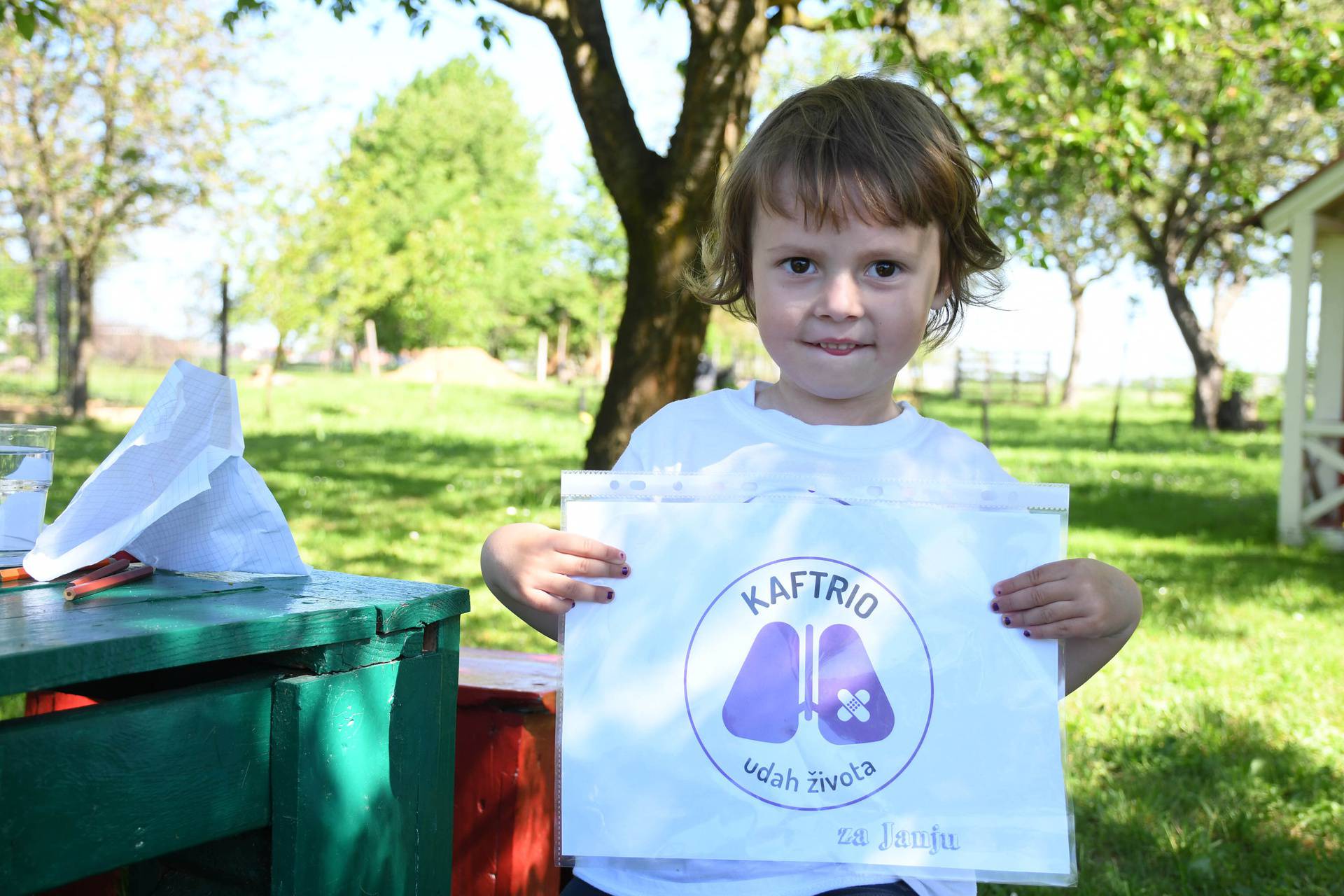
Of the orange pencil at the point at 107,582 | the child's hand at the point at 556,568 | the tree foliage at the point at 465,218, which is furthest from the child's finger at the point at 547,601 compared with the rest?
the tree foliage at the point at 465,218

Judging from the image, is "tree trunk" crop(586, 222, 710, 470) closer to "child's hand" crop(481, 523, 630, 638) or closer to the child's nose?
the child's nose

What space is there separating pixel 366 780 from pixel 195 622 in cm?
33

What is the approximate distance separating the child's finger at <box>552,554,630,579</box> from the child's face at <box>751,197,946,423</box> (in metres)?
0.48

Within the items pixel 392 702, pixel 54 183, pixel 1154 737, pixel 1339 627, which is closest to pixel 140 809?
pixel 392 702

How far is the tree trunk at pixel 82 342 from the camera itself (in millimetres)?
15844

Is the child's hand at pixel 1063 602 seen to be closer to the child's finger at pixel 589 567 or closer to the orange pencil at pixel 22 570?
the child's finger at pixel 589 567

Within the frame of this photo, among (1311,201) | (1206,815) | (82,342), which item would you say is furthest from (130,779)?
(82,342)

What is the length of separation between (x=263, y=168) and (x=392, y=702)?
1810 centimetres

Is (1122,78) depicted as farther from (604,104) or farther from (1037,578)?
(1037,578)

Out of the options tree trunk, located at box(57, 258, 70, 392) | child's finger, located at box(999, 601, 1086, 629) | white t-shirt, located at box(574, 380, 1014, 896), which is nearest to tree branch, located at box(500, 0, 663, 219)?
white t-shirt, located at box(574, 380, 1014, 896)

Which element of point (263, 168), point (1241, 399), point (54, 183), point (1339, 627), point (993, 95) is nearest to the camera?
point (1339, 627)

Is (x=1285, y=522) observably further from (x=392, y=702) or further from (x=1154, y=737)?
(x=392, y=702)

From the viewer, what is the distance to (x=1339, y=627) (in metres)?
5.74

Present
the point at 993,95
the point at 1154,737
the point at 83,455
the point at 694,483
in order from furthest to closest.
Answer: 1. the point at 83,455
2. the point at 993,95
3. the point at 1154,737
4. the point at 694,483
